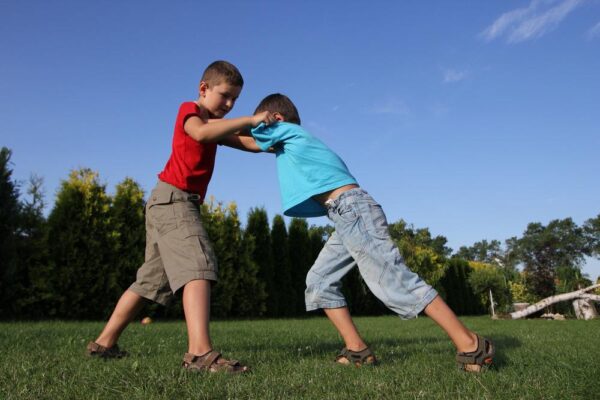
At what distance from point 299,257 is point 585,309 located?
28.9ft

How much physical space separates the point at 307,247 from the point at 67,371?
12.9 meters

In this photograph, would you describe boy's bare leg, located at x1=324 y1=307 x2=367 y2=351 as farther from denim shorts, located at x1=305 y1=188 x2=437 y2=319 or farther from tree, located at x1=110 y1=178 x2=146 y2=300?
tree, located at x1=110 y1=178 x2=146 y2=300

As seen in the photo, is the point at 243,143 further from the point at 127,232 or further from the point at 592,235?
the point at 592,235

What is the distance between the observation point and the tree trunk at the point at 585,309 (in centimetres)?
1412

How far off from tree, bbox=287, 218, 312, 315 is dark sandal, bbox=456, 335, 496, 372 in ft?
39.9

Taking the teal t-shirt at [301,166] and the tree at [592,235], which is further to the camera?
the tree at [592,235]

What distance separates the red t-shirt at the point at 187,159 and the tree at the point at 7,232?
762 cm

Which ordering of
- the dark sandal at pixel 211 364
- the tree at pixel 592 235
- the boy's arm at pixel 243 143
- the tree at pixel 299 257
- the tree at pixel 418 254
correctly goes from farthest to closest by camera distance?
the tree at pixel 592 235 → the tree at pixel 418 254 → the tree at pixel 299 257 → the boy's arm at pixel 243 143 → the dark sandal at pixel 211 364

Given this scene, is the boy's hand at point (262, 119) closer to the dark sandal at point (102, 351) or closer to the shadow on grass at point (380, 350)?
the shadow on grass at point (380, 350)

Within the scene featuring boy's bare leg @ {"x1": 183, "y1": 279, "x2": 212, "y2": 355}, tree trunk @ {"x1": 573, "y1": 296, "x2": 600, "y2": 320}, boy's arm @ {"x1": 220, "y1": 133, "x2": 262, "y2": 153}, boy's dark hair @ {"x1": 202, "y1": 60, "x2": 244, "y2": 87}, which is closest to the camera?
boy's bare leg @ {"x1": 183, "y1": 279, "x2": 212, "y2": 355}

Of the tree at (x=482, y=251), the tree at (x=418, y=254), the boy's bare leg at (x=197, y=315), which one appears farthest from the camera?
the tree at (x=482, y=251)

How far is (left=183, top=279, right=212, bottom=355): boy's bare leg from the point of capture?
2713mm

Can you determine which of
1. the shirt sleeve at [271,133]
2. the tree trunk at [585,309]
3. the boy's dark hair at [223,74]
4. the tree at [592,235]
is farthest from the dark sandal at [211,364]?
the tree at [592,235]

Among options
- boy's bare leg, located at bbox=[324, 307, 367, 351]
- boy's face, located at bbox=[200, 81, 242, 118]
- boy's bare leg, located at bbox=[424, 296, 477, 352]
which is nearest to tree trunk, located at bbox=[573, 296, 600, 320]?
boy's bare leg, located at bbox=[324, 307, 367, 351]
